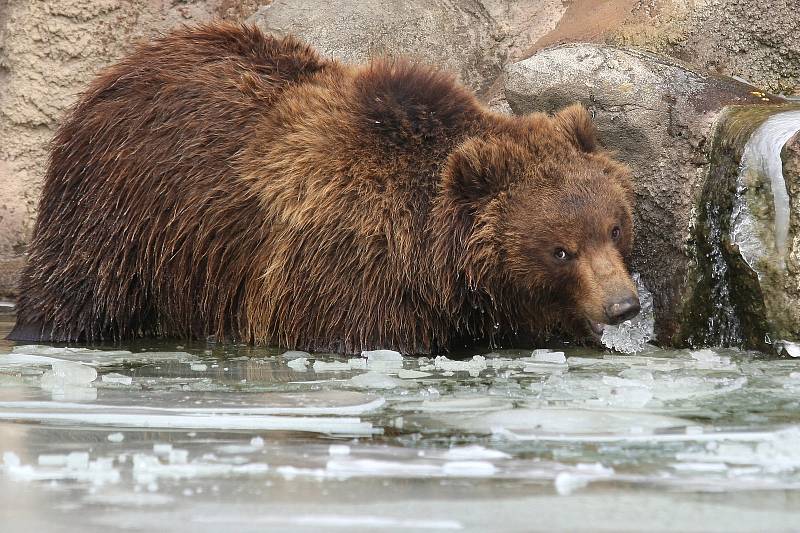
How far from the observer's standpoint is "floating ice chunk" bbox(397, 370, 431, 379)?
19.1ft

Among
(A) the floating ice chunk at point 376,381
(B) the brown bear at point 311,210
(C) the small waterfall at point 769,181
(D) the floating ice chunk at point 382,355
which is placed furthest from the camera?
(C) the small waterfall at point 769,181

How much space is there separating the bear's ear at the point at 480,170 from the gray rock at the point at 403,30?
11.5 feet

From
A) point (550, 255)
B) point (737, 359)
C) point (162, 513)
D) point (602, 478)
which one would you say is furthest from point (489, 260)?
point (162, 513)

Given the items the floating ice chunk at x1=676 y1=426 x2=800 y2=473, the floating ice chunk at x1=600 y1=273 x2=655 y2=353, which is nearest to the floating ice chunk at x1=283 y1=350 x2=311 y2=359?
the floating ice chunk at x1=600 y1=273 x2=655 y2=353

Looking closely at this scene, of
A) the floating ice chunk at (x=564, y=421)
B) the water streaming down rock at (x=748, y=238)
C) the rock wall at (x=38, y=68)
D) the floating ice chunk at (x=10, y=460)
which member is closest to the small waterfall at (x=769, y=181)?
the water streaming down rock at (x=748, y=238)

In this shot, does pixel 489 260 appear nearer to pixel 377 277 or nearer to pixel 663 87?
pixel 377 277

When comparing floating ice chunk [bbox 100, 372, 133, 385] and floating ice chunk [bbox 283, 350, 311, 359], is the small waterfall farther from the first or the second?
floating ice chunk [bbox 100, 372, 133, 385]

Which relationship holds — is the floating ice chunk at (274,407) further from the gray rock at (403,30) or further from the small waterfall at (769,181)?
the gray rock at (403,30)

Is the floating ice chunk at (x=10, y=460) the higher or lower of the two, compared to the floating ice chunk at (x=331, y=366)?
lower

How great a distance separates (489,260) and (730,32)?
3.29m

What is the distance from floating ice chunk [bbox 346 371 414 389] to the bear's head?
3.68 feet

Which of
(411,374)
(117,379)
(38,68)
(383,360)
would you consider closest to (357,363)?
(383,360)

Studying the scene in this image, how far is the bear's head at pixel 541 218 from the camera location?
6.43 metres

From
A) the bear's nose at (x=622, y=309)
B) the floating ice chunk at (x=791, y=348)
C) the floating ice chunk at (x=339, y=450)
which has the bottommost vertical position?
the floating ice chunk at (x=339, y=450)
